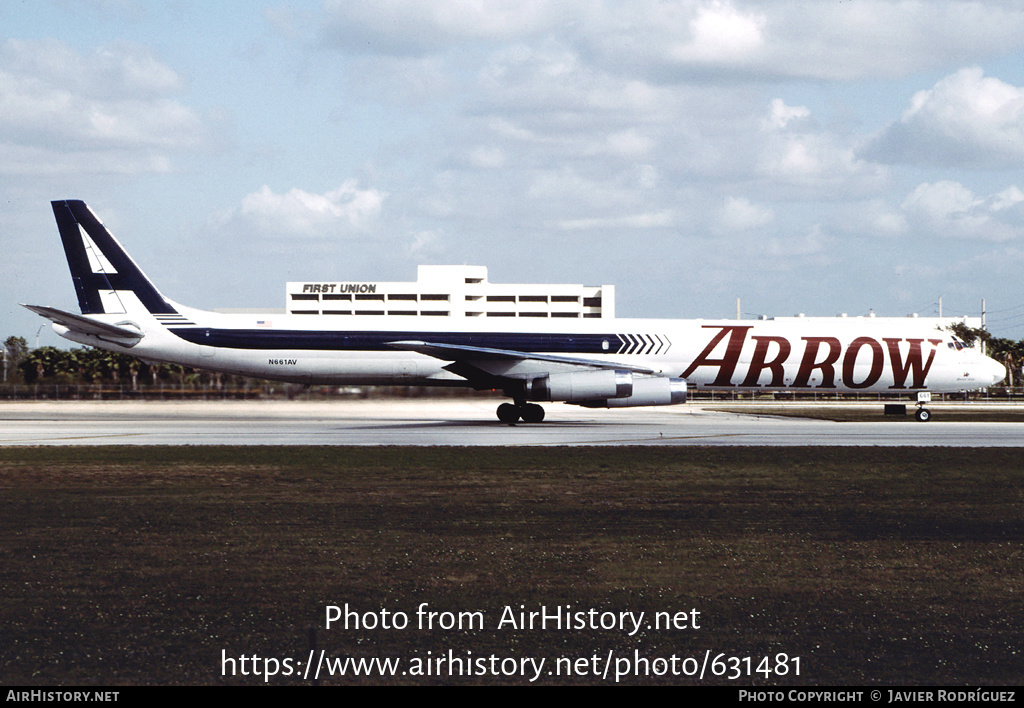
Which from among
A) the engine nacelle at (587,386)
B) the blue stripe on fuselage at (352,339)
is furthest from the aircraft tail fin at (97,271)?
the engine nacelle at (587,386)

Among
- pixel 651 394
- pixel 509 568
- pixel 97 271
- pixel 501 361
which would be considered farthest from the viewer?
pixel 97 271

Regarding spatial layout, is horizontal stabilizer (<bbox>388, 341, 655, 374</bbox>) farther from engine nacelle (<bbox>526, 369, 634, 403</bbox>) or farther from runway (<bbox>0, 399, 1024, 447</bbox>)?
runway (<bbox>0, 399, 1024, 447</bbox>)

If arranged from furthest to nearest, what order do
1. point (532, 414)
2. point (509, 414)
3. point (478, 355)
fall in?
point (532, 414) < point (509, 414) < point (478, 355)

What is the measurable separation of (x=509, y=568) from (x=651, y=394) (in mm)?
24116

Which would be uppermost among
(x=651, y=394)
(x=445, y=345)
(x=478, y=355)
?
(x=445, y=345)

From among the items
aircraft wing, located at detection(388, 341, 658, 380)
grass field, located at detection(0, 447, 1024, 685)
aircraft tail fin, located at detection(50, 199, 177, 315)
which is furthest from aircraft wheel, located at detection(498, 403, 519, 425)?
grass field, located at detection(0, 447, 1024, 685)

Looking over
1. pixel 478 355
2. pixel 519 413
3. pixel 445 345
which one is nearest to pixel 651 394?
pixel 519 413

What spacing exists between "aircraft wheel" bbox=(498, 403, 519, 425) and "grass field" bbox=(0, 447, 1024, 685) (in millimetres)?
16475

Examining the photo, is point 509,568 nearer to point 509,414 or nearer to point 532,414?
point 509,414

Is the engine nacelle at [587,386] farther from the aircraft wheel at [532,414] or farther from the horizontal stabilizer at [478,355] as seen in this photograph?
the aircraft wheel at [532,414]

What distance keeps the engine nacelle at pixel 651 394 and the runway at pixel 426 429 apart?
94cm

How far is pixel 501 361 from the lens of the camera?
3491 cm

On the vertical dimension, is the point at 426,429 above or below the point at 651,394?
below
